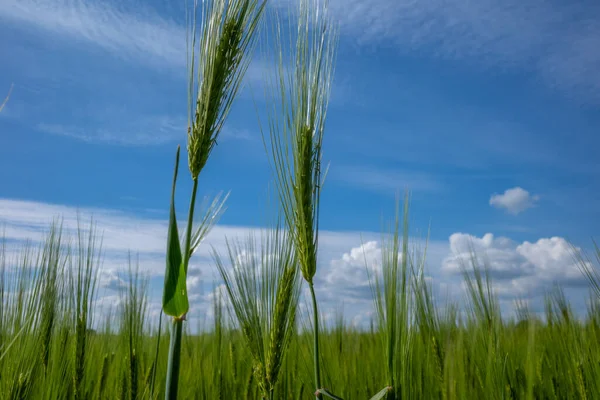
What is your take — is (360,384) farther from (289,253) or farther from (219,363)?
(289,253)

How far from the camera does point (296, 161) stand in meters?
1.58

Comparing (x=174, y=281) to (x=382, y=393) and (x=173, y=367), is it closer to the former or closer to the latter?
(x=173, y=367)

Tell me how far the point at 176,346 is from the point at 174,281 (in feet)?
0.48

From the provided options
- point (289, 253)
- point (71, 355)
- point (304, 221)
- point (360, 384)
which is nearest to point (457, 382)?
point (360, 384)

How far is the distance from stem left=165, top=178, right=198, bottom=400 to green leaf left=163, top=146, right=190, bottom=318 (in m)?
0.02

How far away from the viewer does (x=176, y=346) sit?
1152 millimetres

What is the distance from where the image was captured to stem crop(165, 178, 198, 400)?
1.12 metres

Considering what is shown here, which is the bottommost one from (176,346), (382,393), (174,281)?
(382,393)

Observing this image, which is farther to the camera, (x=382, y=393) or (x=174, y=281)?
(x=382, y=393)

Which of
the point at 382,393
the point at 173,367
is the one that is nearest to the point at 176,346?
the point at 173,367

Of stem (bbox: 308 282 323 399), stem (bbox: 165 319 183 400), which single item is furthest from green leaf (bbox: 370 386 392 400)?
stem (bbox: 165 319 183 400)

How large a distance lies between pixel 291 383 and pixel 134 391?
104cm

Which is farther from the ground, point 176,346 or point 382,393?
point 176,346

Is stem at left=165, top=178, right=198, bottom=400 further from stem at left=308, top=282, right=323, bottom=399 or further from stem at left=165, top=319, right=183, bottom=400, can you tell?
stem at left=308, top=282, right=323, bottom=399
